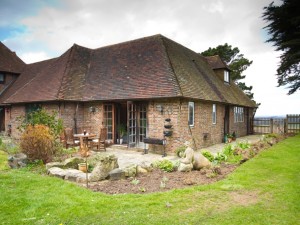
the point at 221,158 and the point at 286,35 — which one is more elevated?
the point at 286,35

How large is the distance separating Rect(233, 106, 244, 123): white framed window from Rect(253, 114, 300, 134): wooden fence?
374 cm

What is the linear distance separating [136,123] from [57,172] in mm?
6973

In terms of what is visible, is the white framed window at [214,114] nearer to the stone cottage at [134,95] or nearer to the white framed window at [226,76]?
the stone cottage at [134,95]

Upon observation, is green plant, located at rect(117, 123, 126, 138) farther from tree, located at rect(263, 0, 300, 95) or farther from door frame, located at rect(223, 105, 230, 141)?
tree, located at rect(263, 0, 300, 95)

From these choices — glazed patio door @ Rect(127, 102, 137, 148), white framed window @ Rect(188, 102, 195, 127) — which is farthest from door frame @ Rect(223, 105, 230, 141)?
glazed patio door @ Rect(127, 102, 137, 148)

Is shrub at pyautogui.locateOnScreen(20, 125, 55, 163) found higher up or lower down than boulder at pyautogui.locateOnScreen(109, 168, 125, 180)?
higher up

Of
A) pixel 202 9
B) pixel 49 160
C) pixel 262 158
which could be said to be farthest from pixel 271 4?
pixel 49 160

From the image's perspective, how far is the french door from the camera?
14.0 meters

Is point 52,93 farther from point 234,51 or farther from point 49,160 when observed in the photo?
point 234,51

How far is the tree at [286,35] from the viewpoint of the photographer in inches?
781

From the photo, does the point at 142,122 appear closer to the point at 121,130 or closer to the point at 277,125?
the point at 121,130

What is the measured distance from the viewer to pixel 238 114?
71.4 feet

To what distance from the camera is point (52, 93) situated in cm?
1526

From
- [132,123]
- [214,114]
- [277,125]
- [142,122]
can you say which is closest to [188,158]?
[142,122]
